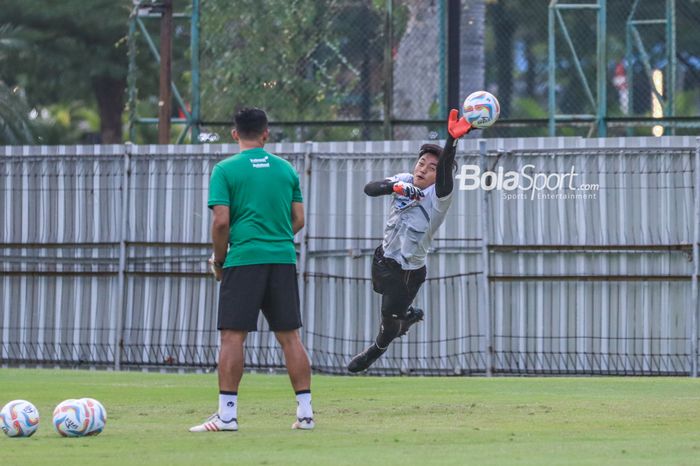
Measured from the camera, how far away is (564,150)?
→ 1731 centimetres

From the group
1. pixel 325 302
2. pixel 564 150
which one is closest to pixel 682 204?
pixel 564 150

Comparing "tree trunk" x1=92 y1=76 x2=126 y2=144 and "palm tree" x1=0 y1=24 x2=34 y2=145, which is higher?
"tree trunk" x1=92 y1=76 x2=126 y2=144

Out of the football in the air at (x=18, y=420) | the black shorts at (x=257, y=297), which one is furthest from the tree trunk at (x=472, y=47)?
the football in the air at (x=18, y=420)

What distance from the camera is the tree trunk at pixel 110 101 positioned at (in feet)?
130

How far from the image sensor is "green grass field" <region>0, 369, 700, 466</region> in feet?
27.9

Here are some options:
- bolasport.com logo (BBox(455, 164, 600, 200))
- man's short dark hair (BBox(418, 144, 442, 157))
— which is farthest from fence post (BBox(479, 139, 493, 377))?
man's short dark hair (BBox(418, 144, 442, 157))

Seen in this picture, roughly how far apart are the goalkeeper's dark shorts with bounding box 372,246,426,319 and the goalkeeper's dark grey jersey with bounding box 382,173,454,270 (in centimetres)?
6

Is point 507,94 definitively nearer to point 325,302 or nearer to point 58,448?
point 325,302

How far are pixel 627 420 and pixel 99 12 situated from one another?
29834 mm

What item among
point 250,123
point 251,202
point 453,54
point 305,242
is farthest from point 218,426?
point 453,54

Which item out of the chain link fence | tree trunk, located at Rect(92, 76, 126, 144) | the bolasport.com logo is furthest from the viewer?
tree trunk, located at Rect(92, 76, 126, 144)

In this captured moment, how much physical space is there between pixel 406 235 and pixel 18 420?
14.4 feet

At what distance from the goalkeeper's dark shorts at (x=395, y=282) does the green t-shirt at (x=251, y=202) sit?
10.6 ft

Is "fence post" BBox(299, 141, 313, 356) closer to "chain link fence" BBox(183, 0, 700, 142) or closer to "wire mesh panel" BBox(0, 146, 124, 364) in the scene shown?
"chain link fence" BBox(183, 0, 700, 142)
